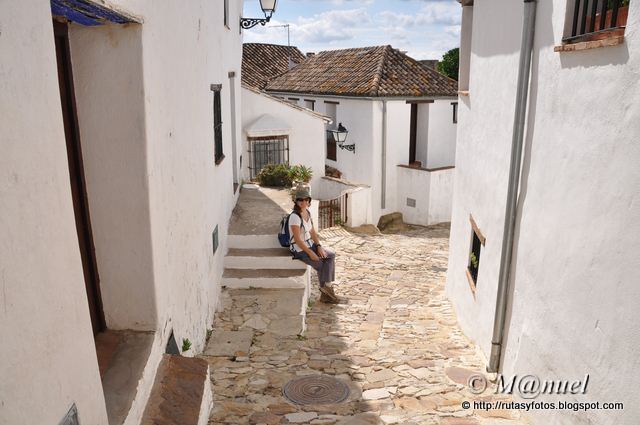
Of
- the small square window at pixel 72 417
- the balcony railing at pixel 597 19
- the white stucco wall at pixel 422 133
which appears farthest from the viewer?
the white stucco wall at pixel 422 133

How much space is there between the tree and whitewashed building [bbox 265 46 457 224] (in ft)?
33.9

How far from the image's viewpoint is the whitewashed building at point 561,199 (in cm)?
320

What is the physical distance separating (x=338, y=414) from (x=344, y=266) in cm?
675

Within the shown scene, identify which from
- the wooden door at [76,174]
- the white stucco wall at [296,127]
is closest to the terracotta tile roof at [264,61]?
the white stucco wall at [296,127]

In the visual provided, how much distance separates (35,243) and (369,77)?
17.2m

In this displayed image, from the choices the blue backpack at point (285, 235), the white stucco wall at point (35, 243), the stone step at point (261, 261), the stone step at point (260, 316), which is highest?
the white stucco wall at point (35, 243)

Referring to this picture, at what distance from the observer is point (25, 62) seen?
1906 millimetres

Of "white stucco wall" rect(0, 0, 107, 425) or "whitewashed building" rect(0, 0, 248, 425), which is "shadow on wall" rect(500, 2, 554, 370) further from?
"white stucco wall" rect(0, 0, 107, 425)

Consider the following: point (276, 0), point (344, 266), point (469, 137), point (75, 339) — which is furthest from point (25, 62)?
point (344, 266)

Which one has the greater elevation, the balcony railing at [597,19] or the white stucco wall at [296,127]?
the balcony railing at [597,19]

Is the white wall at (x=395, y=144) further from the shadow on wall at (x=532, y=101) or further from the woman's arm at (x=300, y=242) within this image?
the shadow on wall at (x=532, y=101)

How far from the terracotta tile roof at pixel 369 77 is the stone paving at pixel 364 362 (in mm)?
9657

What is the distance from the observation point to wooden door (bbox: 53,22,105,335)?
3143mm

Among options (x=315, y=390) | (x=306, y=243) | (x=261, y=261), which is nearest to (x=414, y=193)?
(x=306, y=243)
